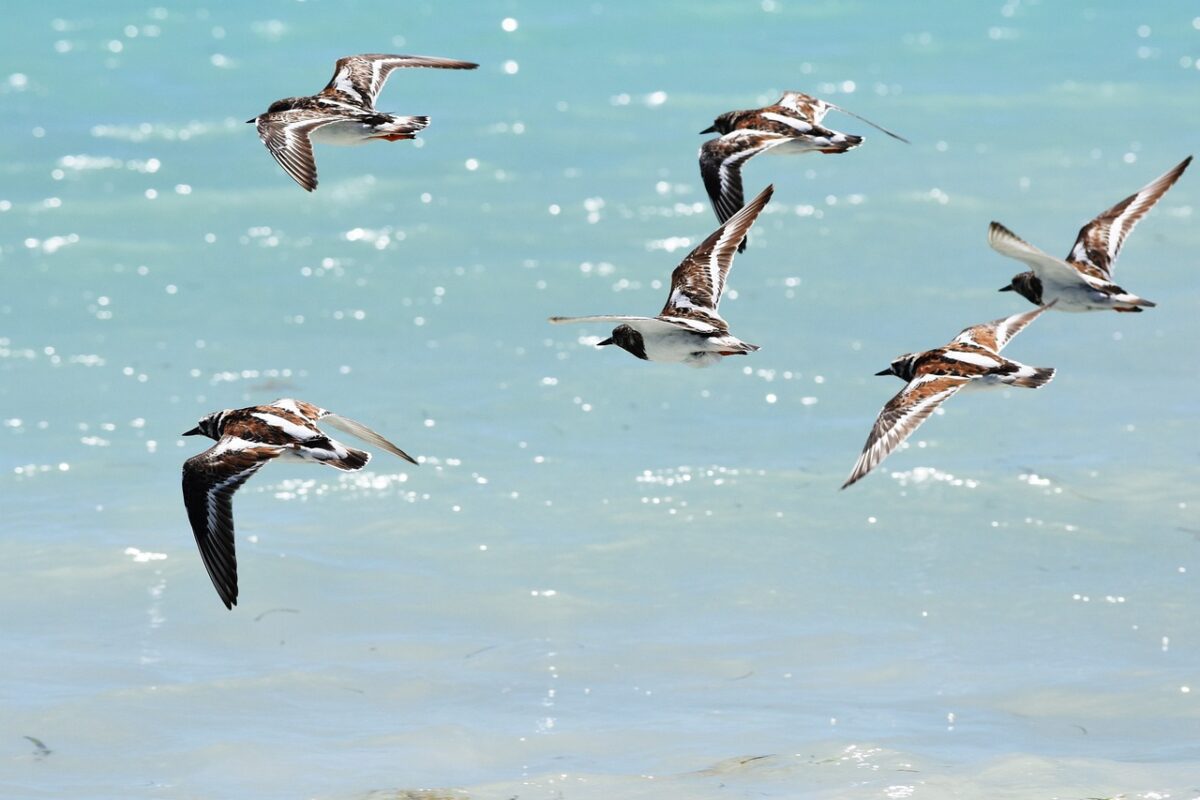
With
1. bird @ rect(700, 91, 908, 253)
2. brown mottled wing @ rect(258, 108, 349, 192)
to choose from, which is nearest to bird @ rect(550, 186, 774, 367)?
bird @ rect(700, 91, 908, 253)

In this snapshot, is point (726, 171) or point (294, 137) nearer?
point (294, 137)

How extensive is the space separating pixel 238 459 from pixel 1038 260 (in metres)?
3.88

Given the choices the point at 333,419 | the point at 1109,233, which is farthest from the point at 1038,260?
the point at 333,419

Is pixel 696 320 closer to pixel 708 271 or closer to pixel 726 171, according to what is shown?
pixel 708 271

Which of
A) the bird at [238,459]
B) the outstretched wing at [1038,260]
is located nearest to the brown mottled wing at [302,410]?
the bird at [238,459]

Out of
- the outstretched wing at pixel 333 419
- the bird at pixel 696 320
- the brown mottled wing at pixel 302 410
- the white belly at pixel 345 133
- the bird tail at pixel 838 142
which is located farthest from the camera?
the white belly at pixel 345 133

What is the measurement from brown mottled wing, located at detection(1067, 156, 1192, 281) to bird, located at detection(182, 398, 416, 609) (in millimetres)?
3978

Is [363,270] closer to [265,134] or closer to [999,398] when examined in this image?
[999,398]

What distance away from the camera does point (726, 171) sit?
9.70 metres

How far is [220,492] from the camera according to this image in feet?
25.2

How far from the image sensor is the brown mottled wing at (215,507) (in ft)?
25.0

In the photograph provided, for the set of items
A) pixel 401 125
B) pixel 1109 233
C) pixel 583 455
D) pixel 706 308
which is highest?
pixel 401 125

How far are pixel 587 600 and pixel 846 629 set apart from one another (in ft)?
5.35

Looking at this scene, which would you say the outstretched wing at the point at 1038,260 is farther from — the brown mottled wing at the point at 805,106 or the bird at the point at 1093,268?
the brown mottled wing at the point at 805,106
